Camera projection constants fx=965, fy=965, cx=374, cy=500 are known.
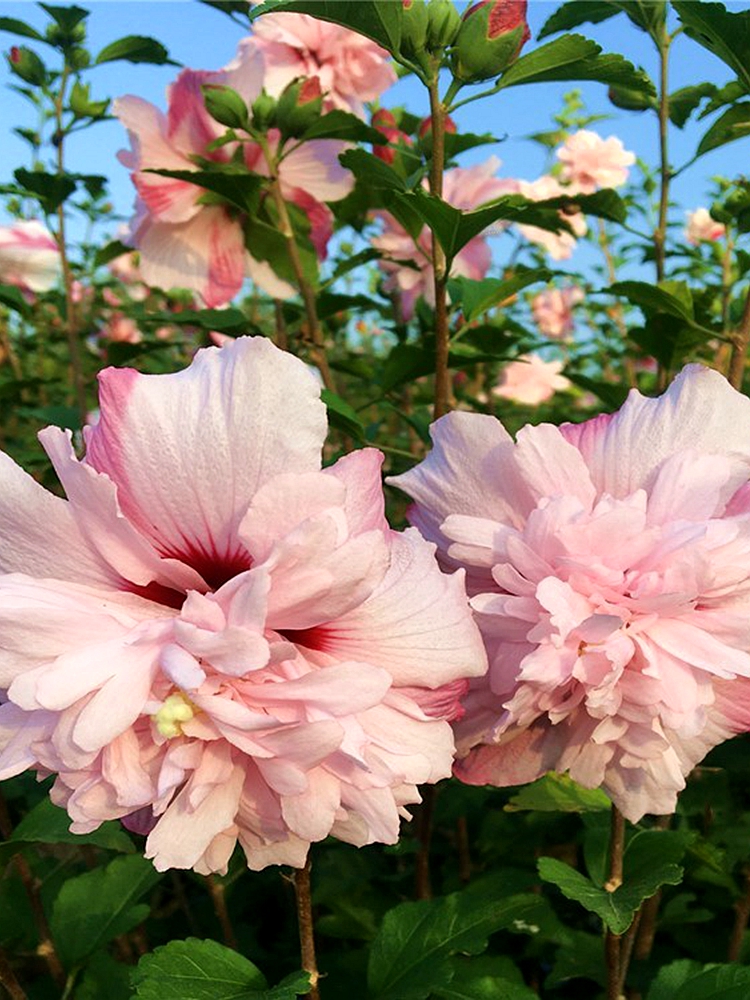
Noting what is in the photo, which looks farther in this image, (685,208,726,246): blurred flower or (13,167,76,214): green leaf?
(685,208,726,246): blurred flower

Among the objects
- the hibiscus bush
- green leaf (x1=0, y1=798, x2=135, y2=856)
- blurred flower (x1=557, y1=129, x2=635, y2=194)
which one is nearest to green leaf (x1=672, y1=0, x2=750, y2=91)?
the hibiscus bush

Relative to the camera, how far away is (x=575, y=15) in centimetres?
109

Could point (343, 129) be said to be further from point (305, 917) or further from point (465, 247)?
point (305, 917)

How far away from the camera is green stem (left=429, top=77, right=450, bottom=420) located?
865 mm

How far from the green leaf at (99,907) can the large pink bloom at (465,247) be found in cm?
90

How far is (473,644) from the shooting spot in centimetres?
59

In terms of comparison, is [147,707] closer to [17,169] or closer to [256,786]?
[256,786]

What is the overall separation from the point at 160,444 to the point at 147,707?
152 mm

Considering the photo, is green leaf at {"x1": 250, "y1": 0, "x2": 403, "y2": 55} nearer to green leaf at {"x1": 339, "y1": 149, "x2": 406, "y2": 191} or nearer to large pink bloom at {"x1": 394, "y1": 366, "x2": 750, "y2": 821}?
green leaf at {"x1": 339, "y1": 149, "x2": 406, "y2": 191}

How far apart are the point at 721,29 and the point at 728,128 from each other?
0.15 m

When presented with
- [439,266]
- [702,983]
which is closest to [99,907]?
[702,983]

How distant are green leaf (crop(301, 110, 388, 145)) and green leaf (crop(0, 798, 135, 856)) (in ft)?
2.54

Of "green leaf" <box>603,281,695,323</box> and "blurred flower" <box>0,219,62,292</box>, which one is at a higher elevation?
"green leaf" <box>603,281,695,323</box>

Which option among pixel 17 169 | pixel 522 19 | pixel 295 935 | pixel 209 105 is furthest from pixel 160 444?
pixel 17 169
